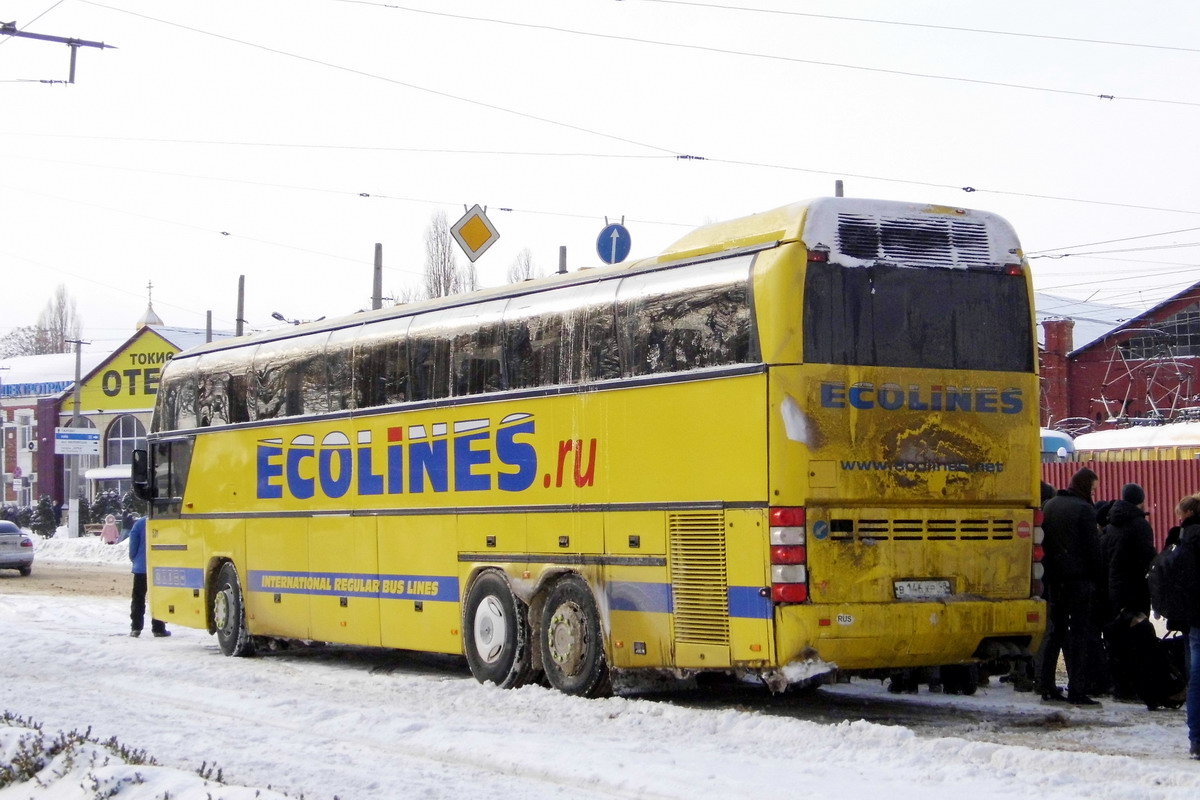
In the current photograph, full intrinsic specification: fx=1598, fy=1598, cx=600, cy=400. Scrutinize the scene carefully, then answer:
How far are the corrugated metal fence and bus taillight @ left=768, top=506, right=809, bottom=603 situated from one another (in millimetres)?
17681

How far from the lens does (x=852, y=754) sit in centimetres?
950

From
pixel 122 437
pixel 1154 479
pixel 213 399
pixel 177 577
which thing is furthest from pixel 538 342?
pixel 122 437

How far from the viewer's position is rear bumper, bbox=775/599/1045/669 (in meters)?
11.0

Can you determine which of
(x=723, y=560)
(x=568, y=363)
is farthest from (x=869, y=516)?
(x=568, y=363)

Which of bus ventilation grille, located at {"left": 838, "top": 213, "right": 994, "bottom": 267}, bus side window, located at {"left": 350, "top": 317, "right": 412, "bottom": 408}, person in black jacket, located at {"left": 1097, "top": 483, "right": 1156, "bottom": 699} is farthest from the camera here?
bus side window, located at {"left": 350, "top": 317, "right": 412, "bottom": 408}

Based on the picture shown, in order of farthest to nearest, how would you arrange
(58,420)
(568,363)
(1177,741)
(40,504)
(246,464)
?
1. (58,420)
2. (40,504)
3. (246,464)
4. (568,363)
5. (1177,741)

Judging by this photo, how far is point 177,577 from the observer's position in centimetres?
1972

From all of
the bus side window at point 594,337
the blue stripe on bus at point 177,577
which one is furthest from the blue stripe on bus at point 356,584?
the bus side window at point 594,337

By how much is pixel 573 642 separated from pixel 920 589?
3.05 metres

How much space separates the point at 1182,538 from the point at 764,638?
9.38ft

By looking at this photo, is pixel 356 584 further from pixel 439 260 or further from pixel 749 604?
pixel 439 260

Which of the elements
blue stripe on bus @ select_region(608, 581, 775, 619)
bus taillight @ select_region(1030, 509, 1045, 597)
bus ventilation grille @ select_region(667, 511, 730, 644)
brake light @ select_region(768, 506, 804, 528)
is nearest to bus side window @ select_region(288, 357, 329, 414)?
blue stripe on bus @ select_region(608, 581, 775, 619)

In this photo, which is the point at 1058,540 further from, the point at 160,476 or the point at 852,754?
the point at 160,476

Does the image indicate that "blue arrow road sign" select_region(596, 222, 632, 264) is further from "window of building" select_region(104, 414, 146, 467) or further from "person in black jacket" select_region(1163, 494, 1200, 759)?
"window of building" select_region(104, 414, 146, 467)
